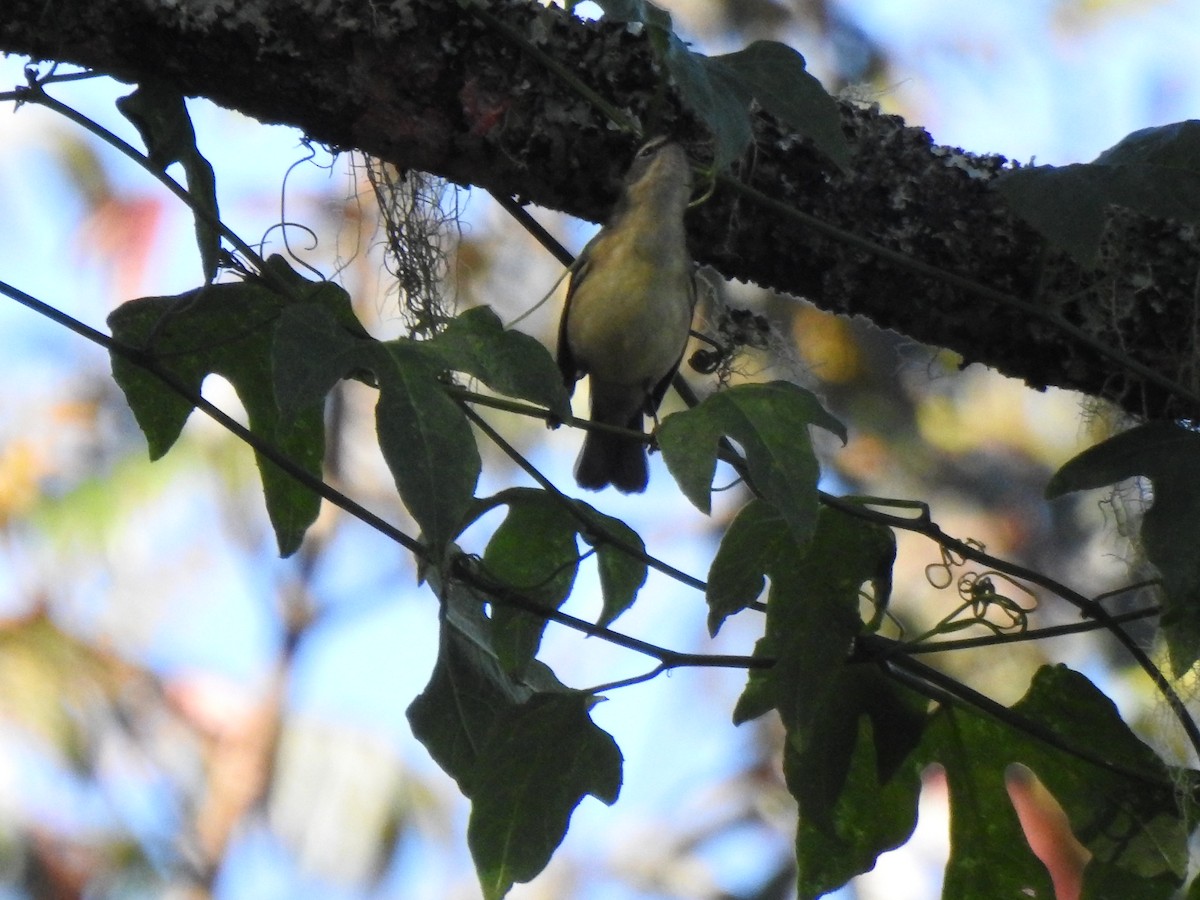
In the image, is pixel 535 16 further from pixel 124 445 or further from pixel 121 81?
pixel 124 445

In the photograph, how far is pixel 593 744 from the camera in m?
1.32

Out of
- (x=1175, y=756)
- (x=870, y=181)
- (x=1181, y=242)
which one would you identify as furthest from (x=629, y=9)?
(x=1175, y=756)

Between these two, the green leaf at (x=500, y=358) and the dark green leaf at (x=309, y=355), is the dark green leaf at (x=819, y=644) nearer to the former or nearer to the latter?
the green leaf at (x=500, y=358)

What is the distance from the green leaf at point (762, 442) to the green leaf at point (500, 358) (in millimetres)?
108

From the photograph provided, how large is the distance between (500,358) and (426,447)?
0.15 metres

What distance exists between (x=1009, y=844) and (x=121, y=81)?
1.15m

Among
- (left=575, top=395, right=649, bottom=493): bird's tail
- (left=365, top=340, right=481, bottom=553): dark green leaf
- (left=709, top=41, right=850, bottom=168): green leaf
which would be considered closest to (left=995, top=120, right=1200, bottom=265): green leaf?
(left=709, top=41, right=850, bottom=168): green leaf

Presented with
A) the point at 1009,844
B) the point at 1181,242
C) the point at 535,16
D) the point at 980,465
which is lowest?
the point at 1009,844

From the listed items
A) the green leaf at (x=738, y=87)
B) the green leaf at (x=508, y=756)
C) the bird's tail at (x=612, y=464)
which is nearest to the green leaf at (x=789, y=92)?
the green leaf at (x=738, y=87)

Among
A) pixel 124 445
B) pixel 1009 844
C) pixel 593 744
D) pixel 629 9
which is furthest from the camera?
pixel 124 445

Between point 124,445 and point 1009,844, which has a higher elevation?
point 124,445

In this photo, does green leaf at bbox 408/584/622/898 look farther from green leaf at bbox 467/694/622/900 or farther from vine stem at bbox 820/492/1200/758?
vine stem at bbox 820/492/1200/758

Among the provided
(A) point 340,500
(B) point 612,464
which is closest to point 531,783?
(A) point 340,500

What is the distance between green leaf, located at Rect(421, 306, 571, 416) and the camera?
111cm
